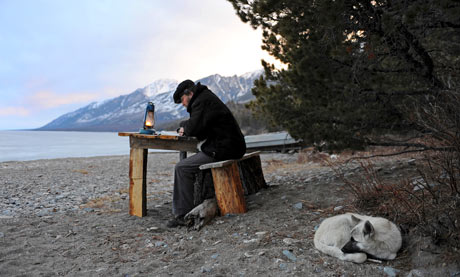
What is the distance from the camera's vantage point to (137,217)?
542 cm

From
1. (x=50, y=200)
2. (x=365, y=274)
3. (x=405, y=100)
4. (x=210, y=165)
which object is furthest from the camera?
(x=50, y=200)

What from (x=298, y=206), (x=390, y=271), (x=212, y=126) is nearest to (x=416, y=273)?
(x=390, y=271)

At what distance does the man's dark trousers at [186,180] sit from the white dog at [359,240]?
2.35m

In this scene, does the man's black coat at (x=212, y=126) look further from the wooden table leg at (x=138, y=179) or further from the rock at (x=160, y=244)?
the rock at (x=160, y=244)

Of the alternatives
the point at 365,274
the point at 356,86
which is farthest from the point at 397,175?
the point at 365,274

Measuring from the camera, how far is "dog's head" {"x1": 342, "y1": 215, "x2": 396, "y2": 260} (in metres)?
3.07

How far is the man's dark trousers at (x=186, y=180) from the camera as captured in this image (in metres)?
5.10

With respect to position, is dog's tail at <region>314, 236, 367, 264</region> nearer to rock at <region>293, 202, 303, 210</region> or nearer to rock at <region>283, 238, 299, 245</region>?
rock at <region>283, 238, 299, 245</region>

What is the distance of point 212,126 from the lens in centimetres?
506

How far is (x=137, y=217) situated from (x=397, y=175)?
190 inches

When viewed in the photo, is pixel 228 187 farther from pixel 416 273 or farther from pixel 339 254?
pixel 416 273

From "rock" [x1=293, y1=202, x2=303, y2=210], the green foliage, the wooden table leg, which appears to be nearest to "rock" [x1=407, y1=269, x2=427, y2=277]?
"rock" [x1=293, y1=202, x2=303, y2=210]

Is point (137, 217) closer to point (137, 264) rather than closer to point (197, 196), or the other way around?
point (197, 196)

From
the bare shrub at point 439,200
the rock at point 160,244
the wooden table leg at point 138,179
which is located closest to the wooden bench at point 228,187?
the rock at point 160,244
